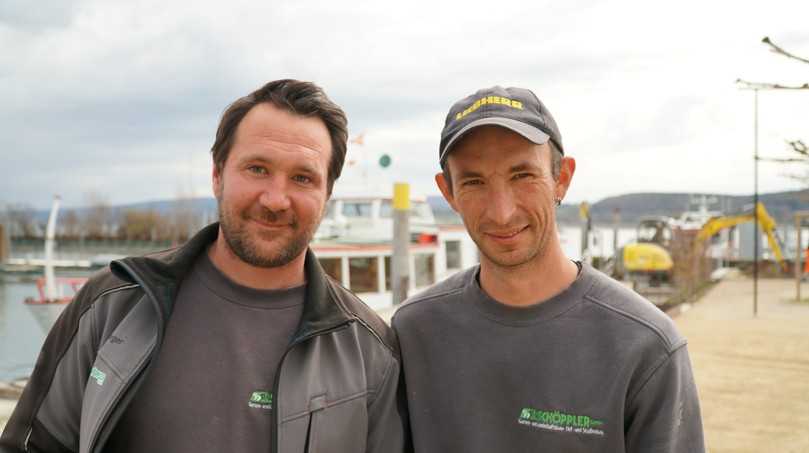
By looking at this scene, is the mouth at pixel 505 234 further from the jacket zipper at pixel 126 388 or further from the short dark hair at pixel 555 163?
the jacket zipper at pixel 126 388

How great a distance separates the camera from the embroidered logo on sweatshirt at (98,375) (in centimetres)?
242

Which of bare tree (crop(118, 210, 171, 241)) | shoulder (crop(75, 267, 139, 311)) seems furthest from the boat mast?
bare tree (crop(118, 210, 171, 241))

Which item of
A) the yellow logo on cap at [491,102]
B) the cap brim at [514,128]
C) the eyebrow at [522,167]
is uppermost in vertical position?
the yellow logo on cap at [491,102]

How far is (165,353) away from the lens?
8.29 feet

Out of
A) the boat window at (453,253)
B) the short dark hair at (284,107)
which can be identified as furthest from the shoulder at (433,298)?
the boat window at (453,253)

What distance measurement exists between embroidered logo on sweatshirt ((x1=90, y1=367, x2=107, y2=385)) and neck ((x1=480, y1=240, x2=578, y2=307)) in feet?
4.38

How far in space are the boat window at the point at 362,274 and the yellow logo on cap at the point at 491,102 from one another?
14834 mm

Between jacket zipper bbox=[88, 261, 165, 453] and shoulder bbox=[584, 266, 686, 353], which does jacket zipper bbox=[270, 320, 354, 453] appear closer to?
jacket zipper bbox=[88, 261, 165, 453]

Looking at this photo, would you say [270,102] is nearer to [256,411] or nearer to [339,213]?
[256,411]

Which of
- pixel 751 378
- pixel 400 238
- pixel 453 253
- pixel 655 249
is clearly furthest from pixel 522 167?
pixel 655 249

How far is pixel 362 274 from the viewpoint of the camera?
17234mm

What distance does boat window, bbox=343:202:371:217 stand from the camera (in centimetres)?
1888

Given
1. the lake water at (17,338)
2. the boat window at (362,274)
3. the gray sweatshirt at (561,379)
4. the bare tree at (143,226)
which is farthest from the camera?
the bare tree at (143,226)

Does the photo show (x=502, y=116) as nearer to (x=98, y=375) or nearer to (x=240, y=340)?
(x=240, y=340)
